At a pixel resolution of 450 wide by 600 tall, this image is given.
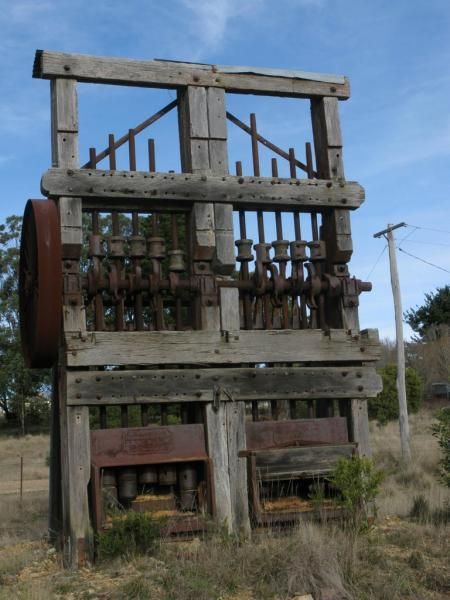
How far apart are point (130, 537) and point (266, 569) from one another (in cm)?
137

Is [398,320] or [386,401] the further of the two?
[386,401]

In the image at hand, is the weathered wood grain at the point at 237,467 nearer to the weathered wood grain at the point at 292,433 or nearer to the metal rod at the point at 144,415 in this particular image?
the weathered wood grain at the point at 292,433

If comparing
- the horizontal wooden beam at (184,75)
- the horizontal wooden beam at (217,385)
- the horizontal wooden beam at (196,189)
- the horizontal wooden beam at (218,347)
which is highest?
the horizontal wooden beam at (184,75)

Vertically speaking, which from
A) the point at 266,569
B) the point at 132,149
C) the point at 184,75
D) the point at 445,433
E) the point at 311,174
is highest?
the point at 184,75

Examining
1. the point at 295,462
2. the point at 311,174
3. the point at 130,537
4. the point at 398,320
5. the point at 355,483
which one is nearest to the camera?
the point at 130,537

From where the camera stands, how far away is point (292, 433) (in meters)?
7.95

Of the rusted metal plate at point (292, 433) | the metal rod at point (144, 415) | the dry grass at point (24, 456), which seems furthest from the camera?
the dry grass at point (24, 456)

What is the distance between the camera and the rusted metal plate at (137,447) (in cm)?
732

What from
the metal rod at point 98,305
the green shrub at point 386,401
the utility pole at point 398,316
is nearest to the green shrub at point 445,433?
the metal rod at point 98,305

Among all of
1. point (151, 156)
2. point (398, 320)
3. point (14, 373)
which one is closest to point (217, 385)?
point (151, 156)

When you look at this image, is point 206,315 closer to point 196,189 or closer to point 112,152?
point 196,189

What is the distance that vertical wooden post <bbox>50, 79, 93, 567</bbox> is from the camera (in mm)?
7223

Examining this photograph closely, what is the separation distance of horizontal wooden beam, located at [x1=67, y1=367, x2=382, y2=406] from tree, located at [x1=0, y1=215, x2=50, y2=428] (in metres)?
30.9

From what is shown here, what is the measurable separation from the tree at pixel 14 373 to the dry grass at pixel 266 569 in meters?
31.2
